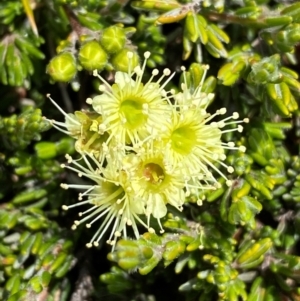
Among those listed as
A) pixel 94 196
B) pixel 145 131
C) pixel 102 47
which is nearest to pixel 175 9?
pixel 102 47

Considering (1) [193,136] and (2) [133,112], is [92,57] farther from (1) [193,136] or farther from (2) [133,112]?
(1) [193,136]

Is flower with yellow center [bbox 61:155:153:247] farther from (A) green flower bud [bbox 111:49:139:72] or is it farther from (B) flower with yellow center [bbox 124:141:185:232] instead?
(A) green flower bud [bbox 111:49:139:72]

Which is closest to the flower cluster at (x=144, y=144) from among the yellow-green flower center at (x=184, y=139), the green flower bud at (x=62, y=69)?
the yellow-green flower center at (x=184, y=139)

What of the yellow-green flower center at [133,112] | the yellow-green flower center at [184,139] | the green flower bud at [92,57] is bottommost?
the yellow-green flower center at [184,139]

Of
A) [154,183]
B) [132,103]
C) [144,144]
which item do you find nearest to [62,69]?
[132,103]

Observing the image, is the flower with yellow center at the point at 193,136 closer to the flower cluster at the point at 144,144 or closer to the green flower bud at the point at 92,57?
the flower cluster at the point at 144,144

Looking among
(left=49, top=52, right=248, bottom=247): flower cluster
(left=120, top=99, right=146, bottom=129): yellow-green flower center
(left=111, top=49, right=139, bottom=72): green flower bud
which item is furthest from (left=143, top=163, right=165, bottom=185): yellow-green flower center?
(left=111, top=49, right=139, bottom=72): green flower bud

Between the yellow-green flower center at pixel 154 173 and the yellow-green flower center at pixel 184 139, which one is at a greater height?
the yellow-green flower center at pixel 184 139

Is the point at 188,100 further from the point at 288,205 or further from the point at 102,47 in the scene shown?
the point at 288,205
